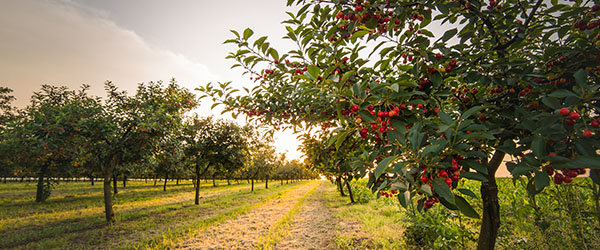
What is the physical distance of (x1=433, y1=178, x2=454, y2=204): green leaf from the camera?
3.51 ft

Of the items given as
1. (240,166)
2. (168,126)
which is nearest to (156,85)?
(168,126)

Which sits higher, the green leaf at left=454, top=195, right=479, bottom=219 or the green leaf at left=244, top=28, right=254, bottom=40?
the green leaf at left=244, top=28, right=254, bottom=40

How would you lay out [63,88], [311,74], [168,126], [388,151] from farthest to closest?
[63,88] < [168,126] < [388,151] < [311,74]

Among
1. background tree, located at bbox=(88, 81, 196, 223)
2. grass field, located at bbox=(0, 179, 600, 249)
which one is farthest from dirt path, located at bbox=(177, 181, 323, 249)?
background tree, located at bbox=(88, 81, 196, 223)

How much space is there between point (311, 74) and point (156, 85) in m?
10.6

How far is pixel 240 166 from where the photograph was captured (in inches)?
540

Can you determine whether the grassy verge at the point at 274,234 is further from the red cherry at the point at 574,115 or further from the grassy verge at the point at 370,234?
the red cherry at the point at 574,115

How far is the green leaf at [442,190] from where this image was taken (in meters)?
1.07

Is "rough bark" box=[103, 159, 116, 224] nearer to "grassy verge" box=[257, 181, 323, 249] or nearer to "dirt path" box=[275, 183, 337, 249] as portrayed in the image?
"grassy verge" box=[257, 181, 323, 249]

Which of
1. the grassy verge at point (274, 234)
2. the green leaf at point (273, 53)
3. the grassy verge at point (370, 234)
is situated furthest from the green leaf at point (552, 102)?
the grassy verge at point (274, 234)

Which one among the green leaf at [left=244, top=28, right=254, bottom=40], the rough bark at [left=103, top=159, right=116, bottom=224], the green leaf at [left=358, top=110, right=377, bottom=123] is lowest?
the rough bark at [left=103, top=159, right=116, bottom=224]

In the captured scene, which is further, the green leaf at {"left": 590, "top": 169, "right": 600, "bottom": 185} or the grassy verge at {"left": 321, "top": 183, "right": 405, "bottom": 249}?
the grassy verge at {"left": 321, "top": 183, "right": 405, "bottom": 249}

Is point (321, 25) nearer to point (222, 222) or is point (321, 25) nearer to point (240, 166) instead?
point (222, 222)

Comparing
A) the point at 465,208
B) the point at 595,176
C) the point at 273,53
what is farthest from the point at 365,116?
the point at 273,53
